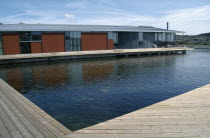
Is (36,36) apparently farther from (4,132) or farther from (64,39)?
(4,132)

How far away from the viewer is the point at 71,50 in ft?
117

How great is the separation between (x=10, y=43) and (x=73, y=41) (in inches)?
411

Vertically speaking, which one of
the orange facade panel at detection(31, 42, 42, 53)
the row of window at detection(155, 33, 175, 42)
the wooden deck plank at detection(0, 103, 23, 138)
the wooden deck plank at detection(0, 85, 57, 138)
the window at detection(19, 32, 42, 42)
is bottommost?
the wooden deck plank at detection(0, 85, 57, 138)

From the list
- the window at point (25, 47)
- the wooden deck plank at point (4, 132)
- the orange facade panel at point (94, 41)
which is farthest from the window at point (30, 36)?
the wooden deck plank at point (4, 132)

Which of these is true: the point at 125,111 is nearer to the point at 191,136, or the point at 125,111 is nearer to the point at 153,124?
the point at 153,124

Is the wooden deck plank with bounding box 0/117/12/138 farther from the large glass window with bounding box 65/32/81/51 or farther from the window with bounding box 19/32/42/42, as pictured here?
the large glass window with bounding box 65/32/81/51

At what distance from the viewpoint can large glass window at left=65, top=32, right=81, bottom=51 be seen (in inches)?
1382

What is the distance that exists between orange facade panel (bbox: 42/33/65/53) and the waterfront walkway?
27.4 meters

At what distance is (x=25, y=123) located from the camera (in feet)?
18.1

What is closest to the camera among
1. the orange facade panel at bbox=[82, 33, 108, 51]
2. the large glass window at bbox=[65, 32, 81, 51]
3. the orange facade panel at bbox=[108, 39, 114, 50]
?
the large glass window at bbox=[65, 32, 81, 51]

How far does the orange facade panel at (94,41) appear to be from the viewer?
3666 cm

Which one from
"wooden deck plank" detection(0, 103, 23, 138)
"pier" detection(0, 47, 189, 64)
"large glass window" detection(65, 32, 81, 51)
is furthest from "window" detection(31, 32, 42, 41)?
"wooden deck plank" detection(0, 103, 23, 138)

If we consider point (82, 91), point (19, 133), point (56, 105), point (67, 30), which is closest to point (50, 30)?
point (67, 30)

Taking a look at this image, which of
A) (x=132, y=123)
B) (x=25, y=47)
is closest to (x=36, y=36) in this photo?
(x=25, y=47)
